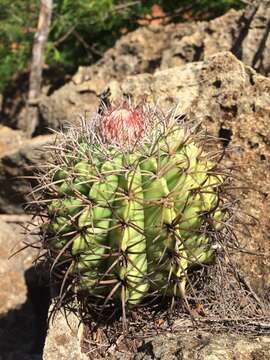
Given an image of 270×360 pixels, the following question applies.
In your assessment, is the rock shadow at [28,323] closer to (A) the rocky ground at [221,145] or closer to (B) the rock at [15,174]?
(A) the rocky ground at [221,145]

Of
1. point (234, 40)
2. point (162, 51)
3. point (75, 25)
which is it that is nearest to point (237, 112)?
point (234, 40)

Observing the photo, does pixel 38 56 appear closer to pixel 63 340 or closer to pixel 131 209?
pixel 63 340

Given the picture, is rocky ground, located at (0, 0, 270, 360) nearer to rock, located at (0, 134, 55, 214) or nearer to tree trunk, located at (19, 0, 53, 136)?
rock, located at (0, 134, 55, 214)

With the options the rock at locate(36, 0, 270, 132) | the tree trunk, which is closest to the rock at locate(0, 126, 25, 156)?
the rock at locate(36, 0, 270, 132)

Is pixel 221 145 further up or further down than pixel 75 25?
further down

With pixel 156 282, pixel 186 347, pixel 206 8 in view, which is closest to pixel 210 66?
pixel 156 282

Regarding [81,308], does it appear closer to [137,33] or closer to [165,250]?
[165,250]
